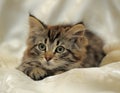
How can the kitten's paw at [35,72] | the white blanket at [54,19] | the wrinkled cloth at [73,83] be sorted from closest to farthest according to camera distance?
1. the wrinkled cloth at [73,83]
2. the kitten's paw at [35,72]
3. the white blanket at [54,19]

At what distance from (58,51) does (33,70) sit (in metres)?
0.09

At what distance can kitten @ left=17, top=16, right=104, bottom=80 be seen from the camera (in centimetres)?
96

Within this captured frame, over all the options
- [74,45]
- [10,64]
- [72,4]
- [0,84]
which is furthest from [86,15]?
[0,84]

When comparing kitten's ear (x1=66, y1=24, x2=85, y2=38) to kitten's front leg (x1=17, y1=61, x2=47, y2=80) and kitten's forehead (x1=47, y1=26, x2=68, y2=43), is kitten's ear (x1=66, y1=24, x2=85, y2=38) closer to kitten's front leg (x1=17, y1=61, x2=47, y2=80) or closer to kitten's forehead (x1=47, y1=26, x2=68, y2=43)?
kitten's forehead (x1=47, y1=26, x2=68, y2=43)

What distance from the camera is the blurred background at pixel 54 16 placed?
1105 mm

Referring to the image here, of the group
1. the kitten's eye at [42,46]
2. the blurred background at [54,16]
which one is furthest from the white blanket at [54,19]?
the kitten's eye at [42,46]

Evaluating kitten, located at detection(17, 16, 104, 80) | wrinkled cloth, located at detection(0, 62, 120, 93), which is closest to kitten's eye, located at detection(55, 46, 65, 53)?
kitten, located at detection(17, 16, 104, 80)

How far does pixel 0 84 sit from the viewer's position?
0.86 m

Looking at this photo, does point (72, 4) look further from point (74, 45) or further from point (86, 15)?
point (74, 45)

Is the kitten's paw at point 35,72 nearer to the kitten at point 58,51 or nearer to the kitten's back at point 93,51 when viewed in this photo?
the kitten at point 58,51

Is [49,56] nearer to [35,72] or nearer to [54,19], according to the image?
[35,72]

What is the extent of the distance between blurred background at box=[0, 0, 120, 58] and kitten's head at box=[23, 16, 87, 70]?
0.32ft

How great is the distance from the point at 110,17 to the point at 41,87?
0.42 m

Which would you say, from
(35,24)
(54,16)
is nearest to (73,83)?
(35,24)
